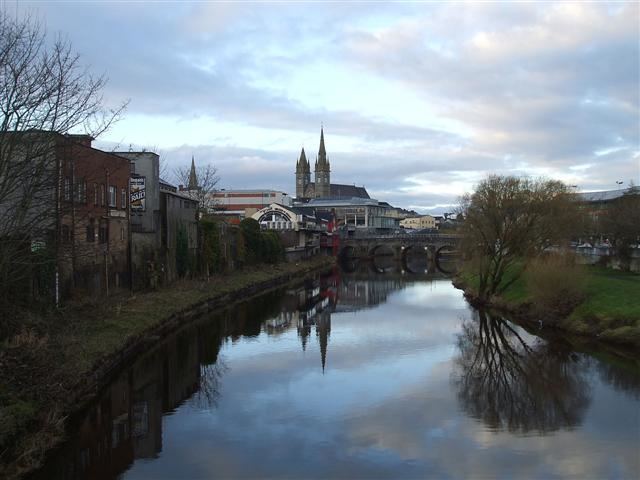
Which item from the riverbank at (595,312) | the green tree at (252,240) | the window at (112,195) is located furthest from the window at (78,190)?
the green tree at (252,240)

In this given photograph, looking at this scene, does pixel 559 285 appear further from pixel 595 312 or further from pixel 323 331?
pixel 323 331

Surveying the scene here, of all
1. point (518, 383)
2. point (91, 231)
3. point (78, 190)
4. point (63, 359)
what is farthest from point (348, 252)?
point (63, 359)

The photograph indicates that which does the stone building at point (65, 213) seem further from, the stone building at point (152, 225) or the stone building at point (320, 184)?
the stone building at point (320, 184)

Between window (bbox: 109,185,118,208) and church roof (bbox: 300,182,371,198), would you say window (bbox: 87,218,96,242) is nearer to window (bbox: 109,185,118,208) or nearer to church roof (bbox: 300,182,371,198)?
window (bbox: 109,185,118,208)

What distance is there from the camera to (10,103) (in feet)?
52.6

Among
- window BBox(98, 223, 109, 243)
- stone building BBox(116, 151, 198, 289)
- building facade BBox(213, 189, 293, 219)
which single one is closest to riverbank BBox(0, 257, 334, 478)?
stone building BBox(116, 151, 198, 289)

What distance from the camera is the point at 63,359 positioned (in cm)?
1717

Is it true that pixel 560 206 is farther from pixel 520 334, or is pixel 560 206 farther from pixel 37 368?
pixel 37 368

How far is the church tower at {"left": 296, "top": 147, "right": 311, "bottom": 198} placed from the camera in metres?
186

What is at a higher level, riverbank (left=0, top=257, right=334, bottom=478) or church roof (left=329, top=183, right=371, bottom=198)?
church roof (left=329, top=183, right=371, bottom=198)

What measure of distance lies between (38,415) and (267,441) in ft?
18.3

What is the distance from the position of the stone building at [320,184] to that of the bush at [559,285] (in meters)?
136

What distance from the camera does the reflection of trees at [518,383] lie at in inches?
702

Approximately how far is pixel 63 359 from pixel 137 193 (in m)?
21.8
